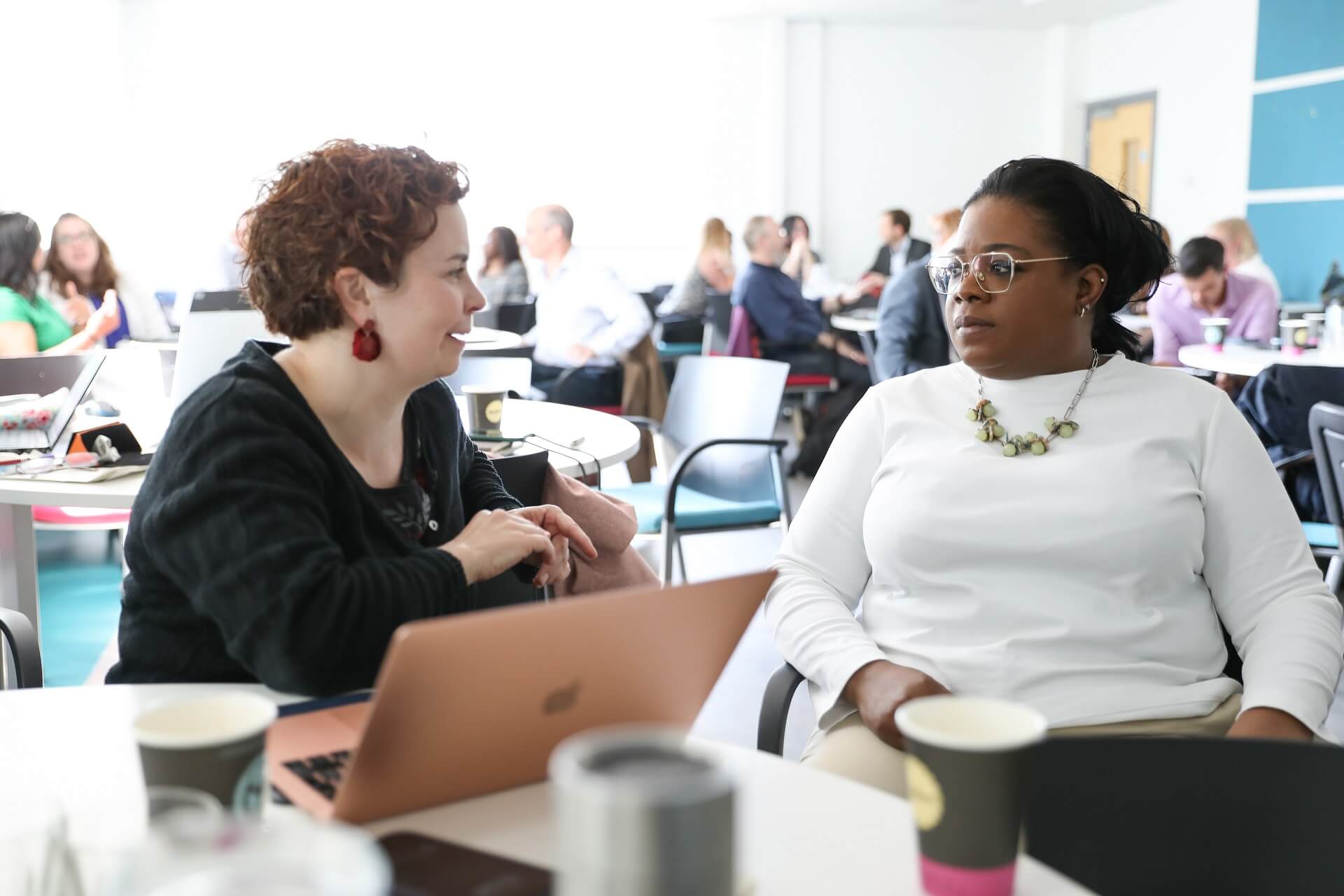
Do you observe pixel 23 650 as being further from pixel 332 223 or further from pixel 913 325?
pixel 913 325

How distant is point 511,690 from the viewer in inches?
30.8

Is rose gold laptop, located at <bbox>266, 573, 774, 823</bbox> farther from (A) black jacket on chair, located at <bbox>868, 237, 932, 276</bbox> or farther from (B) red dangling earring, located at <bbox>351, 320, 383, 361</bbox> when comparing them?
(A) black jacket on chair, located at <bbox>868, 237, 932, 276</bbox>

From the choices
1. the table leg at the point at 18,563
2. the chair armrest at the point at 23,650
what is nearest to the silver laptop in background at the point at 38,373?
the table leg at the point at 18,563

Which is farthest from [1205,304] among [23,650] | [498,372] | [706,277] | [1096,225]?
[23,650]

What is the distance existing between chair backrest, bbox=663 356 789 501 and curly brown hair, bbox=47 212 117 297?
10.6 ft

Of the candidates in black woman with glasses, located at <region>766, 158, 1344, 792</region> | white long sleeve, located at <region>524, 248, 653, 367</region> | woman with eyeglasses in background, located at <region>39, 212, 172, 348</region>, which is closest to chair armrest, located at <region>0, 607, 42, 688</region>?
black woman with glasses, located at <region>766, 158, 1344, 792</region>

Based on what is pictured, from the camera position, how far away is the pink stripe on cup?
0.71 meters

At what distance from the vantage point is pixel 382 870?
54 centimetres

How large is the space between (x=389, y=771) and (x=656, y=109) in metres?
10.7

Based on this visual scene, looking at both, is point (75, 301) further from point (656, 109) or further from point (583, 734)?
point (656, 109)

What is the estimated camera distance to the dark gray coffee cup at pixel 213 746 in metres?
0.70

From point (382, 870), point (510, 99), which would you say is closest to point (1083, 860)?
point (382, 870)

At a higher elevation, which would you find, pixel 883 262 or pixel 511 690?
pixel 883 262

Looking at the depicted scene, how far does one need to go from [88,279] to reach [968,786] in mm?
5586
